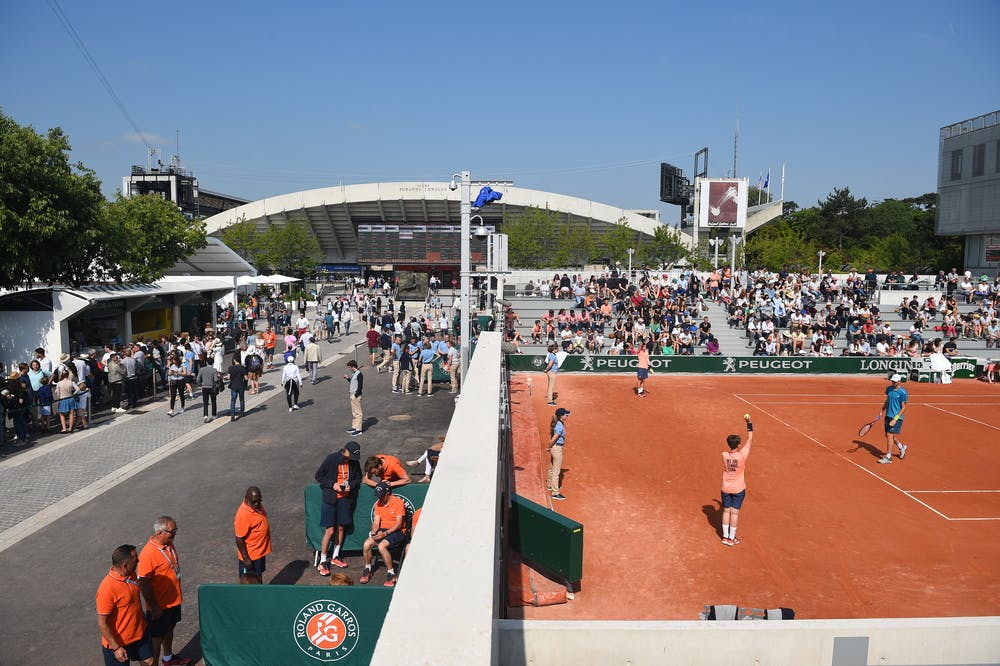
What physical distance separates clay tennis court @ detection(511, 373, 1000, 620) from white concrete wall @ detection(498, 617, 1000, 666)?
2784mm

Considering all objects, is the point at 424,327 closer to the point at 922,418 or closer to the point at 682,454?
the point at 682,454

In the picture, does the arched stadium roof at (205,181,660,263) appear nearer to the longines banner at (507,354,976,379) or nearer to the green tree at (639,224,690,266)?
the green tree at (639,224,690,266)

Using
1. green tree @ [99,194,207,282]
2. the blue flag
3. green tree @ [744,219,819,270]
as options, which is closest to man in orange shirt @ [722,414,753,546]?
the blue flag

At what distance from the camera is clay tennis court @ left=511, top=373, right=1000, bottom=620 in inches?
363

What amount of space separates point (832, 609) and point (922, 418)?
13.8 meters

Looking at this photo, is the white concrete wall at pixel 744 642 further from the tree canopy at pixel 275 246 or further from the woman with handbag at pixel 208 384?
the tree canopy at pixel 275 246

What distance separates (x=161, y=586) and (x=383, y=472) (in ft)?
9.96

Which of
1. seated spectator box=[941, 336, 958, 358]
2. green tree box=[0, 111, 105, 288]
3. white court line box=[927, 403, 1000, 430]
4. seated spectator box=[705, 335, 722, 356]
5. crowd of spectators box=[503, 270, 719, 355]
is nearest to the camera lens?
green tree box=[0, 111, 105, 288]

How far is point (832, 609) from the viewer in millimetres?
8852

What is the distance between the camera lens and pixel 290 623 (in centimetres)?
646

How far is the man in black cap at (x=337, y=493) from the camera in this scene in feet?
29.1

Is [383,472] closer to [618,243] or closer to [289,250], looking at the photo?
[618,243]

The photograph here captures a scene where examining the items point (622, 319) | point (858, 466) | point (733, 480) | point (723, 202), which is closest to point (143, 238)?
point (622, 319)

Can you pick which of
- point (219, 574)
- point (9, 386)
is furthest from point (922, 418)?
point (9, 386)
